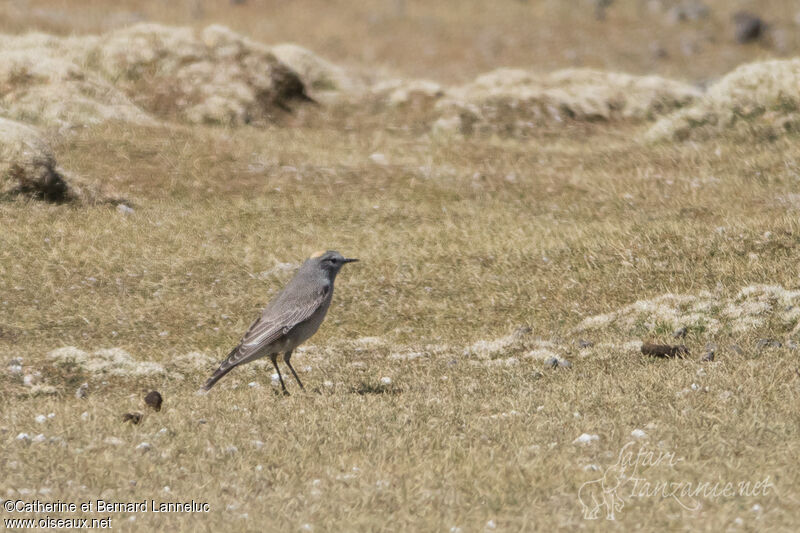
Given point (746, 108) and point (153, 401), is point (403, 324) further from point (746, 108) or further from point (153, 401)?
point (746, 108)

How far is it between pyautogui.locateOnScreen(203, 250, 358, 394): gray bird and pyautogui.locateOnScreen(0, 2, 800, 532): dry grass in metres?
0.60

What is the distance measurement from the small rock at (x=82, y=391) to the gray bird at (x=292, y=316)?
2.04m

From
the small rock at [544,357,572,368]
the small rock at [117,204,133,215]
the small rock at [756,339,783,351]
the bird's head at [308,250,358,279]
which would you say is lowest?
the small rock at [117,204,133,215]

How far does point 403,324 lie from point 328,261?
3.64 m

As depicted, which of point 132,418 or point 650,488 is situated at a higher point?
point 650,488

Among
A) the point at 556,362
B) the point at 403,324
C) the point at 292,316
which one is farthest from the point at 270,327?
the point at 403,324

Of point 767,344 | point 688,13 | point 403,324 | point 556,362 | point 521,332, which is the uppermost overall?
point 767,344

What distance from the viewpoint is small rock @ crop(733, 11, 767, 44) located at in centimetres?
6312

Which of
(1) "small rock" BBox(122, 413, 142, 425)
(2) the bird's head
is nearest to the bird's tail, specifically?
(1) "small rock" BBox(122, 413, 142, 425)

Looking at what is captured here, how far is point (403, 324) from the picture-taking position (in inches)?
645

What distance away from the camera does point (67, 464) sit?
9516mm

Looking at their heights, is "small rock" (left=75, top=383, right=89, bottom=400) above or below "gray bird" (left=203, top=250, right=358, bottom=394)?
below

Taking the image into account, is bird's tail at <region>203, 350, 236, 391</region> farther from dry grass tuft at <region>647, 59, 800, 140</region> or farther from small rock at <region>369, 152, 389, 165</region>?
dry grass tuft at <region>647, 59, 800, 140</region>

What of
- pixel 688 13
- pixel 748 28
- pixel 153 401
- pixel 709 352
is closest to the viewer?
pixel 153 401
